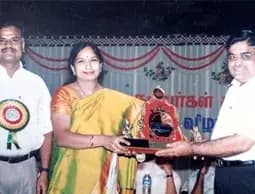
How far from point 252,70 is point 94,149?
1334 millimetres

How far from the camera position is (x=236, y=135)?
207 inches

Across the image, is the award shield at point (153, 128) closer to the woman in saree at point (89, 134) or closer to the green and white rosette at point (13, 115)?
the woman in saree at point (89, 134)

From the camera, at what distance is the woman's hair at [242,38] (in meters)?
5.40

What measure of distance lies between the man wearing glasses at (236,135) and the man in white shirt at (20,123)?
3.06 feet

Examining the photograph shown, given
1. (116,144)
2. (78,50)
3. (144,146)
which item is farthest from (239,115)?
(78,50)

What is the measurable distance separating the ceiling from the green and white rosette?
1.88 ft

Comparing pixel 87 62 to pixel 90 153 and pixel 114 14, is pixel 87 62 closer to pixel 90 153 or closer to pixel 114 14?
pixel 114 14

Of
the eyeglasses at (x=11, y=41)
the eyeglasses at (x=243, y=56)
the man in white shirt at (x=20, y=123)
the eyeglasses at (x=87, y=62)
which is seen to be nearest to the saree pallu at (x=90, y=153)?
the man in white shirt at (x=20, y=123)

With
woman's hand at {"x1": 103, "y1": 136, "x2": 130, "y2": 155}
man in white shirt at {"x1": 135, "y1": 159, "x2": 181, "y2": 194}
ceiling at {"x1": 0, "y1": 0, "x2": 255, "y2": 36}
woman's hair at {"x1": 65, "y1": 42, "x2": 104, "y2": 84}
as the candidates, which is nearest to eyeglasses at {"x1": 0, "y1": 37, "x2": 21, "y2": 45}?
ceiling at {"x1": 0, "y1": 0, "x2": 255, "y2": 36}

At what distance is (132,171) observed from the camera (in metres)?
5.54

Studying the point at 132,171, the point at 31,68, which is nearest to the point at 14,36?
the point at 31,68

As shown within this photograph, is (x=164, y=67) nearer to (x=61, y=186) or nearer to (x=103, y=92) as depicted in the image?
(x=103, y=92)

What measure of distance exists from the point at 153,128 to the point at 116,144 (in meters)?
0.31

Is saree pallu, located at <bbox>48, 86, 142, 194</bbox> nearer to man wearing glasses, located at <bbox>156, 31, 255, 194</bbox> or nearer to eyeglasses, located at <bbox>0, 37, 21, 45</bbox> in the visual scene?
man wearing glasses, located at <bbox>156, 31, 255, 194</bbox>
